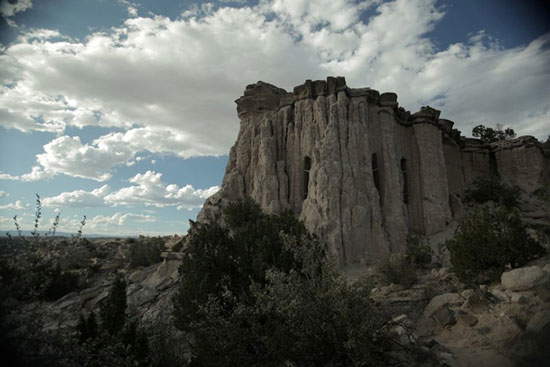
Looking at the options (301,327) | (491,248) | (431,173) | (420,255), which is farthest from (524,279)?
(431,173)

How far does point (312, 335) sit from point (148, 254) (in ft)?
80.8

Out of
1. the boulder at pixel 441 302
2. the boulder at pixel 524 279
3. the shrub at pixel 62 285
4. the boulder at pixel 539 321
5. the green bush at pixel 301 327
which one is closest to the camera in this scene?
the green bush at pixel 301 327

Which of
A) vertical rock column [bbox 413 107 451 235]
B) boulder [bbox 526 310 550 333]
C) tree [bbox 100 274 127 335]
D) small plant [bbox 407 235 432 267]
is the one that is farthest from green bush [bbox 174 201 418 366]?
vertical rock column [bbox 413 107 451 235]

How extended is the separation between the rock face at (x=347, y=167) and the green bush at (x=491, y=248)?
320 inches

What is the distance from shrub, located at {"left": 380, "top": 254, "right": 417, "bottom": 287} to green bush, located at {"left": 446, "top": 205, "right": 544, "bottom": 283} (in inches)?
92.0

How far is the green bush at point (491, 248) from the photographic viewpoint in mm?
11703

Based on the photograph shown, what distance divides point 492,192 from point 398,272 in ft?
65.3

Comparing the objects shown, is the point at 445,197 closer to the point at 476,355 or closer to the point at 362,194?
the point at 362,194

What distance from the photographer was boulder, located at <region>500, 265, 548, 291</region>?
8922mm

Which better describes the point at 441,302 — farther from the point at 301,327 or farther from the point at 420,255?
the point at 420,255

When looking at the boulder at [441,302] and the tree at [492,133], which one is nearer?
the boulder at [441,302]

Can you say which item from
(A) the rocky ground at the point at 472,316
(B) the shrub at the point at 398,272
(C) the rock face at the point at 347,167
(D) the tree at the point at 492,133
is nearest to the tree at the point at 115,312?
(A) the rocky ground at the point at 472,316

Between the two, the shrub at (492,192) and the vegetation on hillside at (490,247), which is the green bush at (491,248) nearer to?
the vegetation on hillside at (490,247)

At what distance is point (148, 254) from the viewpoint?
27859 mm
